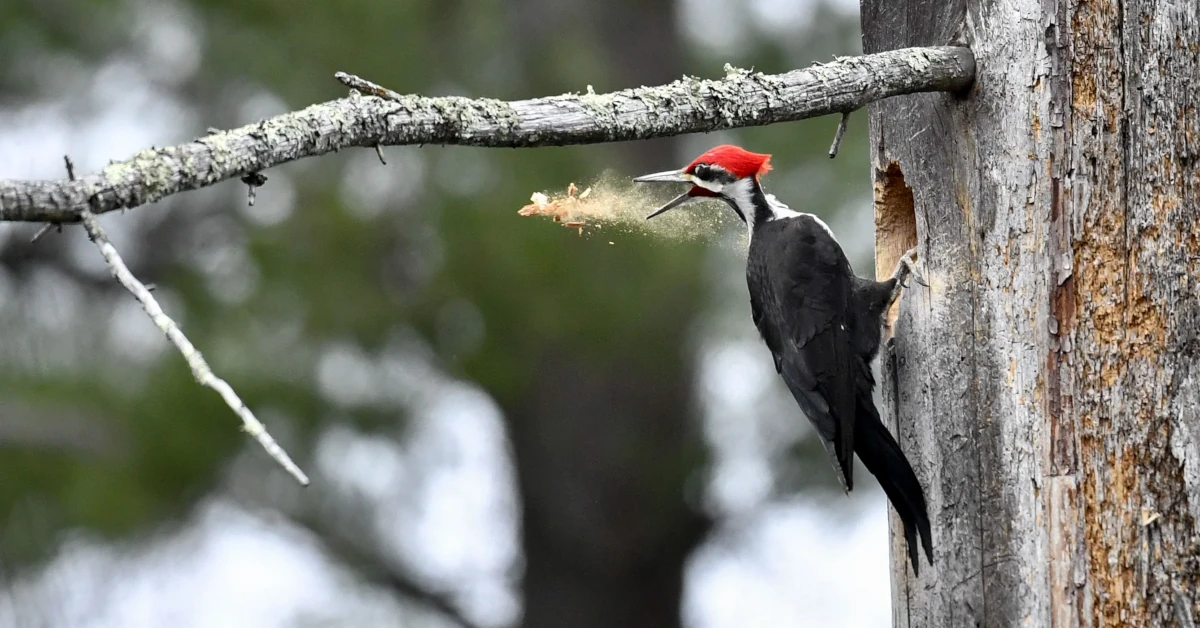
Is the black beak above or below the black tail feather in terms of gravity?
above

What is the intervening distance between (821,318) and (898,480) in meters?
0.49

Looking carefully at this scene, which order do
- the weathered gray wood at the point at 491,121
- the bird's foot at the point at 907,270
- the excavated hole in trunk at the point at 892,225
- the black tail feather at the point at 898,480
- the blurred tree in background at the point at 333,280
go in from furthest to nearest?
the blurred tree in background at the point at 333,280 < the excavated hole in trunk at the point at 892,225 < the bird's foot at the point at 907,270 < the black tail feather at the point at 898,480 < the weathered gray wood at the point at 491,121

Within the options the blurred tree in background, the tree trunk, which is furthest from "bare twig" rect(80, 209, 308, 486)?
the blurred tree in background

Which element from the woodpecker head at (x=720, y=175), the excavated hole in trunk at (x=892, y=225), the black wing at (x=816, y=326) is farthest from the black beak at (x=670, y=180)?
the excavated hole in trunk at (x=892, y=225)

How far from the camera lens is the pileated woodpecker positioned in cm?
229

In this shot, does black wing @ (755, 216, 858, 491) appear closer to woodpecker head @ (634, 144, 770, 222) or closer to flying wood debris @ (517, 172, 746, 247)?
woodpecker head @ (634, 144, 770, 222)

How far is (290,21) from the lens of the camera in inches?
157

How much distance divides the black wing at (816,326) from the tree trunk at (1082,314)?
1.00 ft

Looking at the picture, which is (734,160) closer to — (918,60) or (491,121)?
(918,60)

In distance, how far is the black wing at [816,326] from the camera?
2.42m

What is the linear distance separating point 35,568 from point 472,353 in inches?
58.4

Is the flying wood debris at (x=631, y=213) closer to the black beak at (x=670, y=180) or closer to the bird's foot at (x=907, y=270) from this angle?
the black beak at (x=670, y=180)

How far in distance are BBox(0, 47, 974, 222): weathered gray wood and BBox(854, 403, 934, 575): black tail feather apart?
654 millimetres

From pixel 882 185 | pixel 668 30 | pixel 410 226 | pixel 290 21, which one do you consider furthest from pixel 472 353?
pixel 882 185
